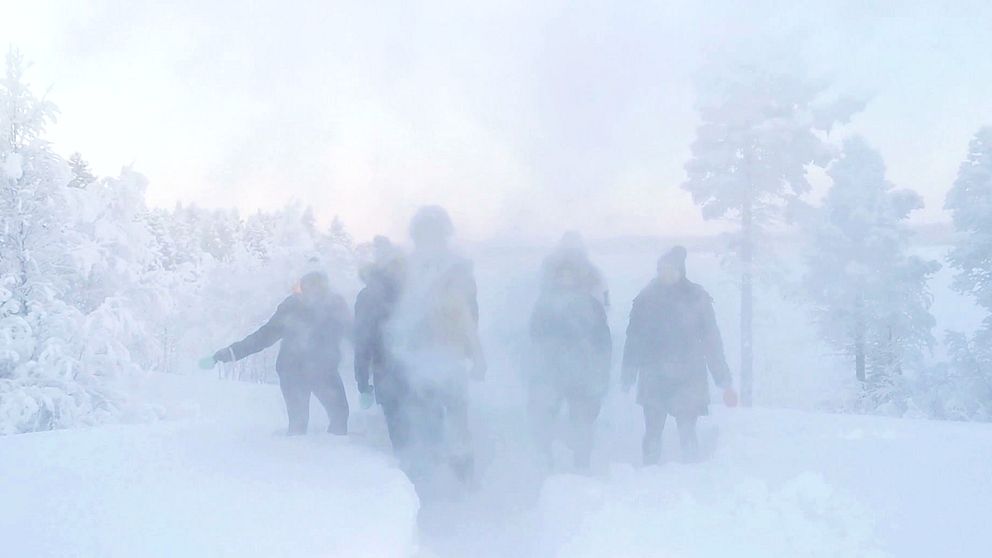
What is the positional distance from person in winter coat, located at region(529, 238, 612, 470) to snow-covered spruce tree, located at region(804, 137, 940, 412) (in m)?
16.7

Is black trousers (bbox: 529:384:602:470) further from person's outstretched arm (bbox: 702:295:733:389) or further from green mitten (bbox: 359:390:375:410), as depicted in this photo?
green mitten (bbox: 359:390:375:410)

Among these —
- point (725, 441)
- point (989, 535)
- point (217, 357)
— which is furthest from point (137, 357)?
point (989, 535)

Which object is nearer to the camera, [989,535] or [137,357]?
[989,535]

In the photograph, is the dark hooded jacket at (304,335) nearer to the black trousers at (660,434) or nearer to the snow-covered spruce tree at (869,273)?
the black trousers at (660,434)

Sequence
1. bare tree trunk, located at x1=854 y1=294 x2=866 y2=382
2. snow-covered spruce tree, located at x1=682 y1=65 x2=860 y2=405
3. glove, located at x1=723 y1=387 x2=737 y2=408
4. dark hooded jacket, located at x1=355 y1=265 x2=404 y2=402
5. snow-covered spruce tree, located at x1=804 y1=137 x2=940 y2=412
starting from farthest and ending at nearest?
bare tree trunk, located at x1=854 y1=294 x2=866 y2=382, snow-covered spruce tree, located at x1=804 y1=137 x2=940 y2=412, snow-covered spruce tree, located at x1=682 y1=65 x2=860 y2=405, dark hooded jacket, located at x1=355 y1=265 x2=404 y2=402, glove, located at x1=723 y1=387 x2=737 y2=408

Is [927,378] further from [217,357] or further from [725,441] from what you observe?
[217,357]

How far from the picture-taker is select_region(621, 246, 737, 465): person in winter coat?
19.9ft

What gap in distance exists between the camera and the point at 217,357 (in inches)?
264

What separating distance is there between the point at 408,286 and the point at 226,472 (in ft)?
6.80

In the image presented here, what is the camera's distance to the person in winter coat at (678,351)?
608cm

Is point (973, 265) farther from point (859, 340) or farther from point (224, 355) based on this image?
point (224, 355)

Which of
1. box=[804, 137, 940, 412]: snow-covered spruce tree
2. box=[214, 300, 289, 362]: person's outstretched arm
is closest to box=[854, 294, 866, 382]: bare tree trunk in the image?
box=[804, 137, 940, 412]: snow-covered spruce tree

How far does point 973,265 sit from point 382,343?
744 inches

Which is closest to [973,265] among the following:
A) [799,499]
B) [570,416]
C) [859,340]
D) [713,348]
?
[859,340]
